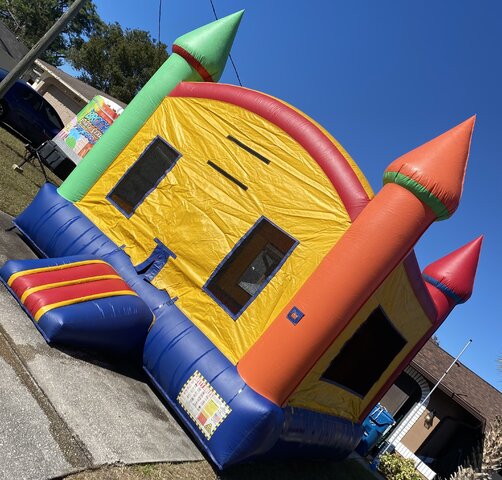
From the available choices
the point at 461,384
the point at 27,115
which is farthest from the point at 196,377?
the point at 27,115

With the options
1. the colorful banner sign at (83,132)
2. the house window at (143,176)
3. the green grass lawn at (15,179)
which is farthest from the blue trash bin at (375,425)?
the colorful banner sign at (83,132)

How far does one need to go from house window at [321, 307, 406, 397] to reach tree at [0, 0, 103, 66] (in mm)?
51948

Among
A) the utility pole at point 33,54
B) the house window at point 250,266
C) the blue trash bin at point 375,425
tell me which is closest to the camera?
the house window at point 250,266

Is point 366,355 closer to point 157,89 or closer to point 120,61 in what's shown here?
point 157,89

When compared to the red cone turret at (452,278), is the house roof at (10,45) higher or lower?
lower

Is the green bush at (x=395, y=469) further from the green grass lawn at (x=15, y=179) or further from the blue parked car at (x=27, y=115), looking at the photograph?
the blue parked car at (x=27, y=115)

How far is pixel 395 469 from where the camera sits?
9617mm

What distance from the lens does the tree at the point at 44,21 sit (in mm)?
49781

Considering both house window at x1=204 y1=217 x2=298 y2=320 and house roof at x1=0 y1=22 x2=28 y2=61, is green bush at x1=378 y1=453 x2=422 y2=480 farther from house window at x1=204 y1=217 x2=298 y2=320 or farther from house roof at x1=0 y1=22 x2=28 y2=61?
house roof at x1=0 y1=22 x2=28 y2=61

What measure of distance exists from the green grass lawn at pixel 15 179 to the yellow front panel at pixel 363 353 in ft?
17.2

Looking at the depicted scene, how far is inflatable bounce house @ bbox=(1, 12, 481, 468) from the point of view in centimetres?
492

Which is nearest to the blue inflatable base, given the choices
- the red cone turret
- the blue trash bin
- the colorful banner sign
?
the red cone turret

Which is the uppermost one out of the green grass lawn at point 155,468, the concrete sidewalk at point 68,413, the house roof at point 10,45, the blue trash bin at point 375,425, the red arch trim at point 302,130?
the red arch trim at point 302,130

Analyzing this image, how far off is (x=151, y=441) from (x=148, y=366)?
121cm
